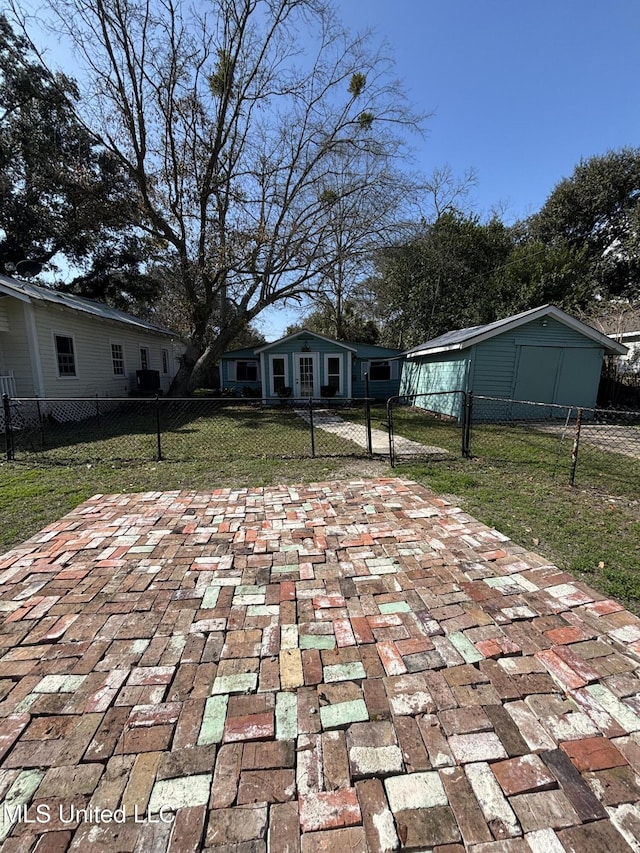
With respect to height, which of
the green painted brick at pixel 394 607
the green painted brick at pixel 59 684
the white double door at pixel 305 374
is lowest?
the green painted brick at pixel 59 684

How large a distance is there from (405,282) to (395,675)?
23.3 metres

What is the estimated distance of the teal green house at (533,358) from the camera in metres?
10.7

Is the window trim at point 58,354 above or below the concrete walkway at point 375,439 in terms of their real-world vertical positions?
above

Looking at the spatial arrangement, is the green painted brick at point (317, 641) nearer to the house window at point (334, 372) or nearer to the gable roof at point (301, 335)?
the gable roof at point (301, 335)

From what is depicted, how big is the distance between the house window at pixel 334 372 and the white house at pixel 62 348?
7.51 m

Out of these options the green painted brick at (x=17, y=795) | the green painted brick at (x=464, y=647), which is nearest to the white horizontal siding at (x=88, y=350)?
the green painted brick at (x=17, y=795)

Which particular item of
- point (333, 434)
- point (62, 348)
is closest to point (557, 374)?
point (333, 434)

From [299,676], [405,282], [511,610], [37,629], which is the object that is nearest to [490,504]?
[511,610]

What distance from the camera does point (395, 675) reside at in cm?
191

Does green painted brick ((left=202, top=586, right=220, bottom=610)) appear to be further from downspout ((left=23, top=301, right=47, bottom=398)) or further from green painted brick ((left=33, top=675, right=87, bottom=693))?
downspout ((left=23, top=301, right=47, bottom=398))

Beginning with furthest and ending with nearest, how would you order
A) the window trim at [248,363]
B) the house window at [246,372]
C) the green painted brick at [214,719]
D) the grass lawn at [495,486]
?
1. the house window at [246,372]
2. the window trim at [248,363]
3. the grass lawn at [495,486]
4. the green painted brick at [214,719]

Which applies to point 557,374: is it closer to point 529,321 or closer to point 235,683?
point 529,321

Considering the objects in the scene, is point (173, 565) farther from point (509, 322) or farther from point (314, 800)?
point (509, 322)

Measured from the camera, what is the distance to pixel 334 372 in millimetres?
16797
